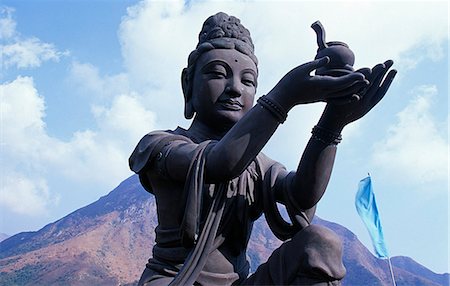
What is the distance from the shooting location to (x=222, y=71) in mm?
3648

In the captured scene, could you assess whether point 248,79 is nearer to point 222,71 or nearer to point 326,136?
point 222,71

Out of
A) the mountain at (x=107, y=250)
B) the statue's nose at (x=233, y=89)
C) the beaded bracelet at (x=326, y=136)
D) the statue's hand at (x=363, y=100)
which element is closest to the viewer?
the statue's hand at (x=363, y=100)

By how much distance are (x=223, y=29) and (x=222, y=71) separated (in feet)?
1.22

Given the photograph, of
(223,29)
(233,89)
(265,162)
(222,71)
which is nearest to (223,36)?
(223,29)

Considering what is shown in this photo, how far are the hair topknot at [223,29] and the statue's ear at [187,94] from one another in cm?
25

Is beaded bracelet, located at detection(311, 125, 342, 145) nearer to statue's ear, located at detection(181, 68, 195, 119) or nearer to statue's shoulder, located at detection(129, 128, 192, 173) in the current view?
statue's shoulder, located at detection(129, 128, 192, 173)

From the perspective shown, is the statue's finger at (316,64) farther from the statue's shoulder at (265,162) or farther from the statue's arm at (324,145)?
the statue's shoulder at (265,162)

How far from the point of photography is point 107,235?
62.1m

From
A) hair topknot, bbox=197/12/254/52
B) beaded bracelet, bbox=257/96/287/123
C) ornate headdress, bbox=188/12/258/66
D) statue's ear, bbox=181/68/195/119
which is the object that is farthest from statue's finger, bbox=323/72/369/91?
statue's ear, bbox=181/68/195/119

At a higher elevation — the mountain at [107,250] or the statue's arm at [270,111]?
the mountain at [107,250]

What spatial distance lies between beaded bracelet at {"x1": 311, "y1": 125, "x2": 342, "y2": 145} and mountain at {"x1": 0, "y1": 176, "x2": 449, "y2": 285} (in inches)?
1478

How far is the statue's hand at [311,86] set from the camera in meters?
2.99

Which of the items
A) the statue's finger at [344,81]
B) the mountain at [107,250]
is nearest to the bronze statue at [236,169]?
the statue's finger at [344,81]

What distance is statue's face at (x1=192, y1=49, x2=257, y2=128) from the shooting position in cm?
364
